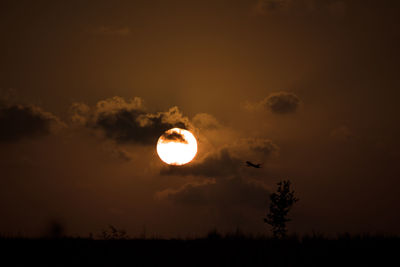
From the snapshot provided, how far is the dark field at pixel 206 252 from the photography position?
49.3ft

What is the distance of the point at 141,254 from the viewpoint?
52.6ft

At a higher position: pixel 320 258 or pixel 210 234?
pixel 210 234

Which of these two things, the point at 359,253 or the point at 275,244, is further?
the point at 275,244

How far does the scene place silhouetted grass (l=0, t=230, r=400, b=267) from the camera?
49.4 feet

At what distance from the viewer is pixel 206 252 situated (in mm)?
16359

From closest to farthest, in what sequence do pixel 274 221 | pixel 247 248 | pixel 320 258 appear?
1. pixel 320 258
2. pixel 247 248
3. pixel 274 221

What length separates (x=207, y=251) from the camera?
16.5m

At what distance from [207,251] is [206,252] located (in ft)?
0.53

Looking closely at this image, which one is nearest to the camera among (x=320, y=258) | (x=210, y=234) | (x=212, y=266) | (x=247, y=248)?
(x=212, y=266)

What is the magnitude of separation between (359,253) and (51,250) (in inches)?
462

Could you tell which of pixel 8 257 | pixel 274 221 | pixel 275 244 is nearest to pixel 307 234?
pixel 275 244

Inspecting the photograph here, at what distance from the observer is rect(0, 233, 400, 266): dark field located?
15039 mm

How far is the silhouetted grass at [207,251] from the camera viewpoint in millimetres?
15047

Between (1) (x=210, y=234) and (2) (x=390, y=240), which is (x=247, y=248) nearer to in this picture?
(1) (x=210, y=234)
